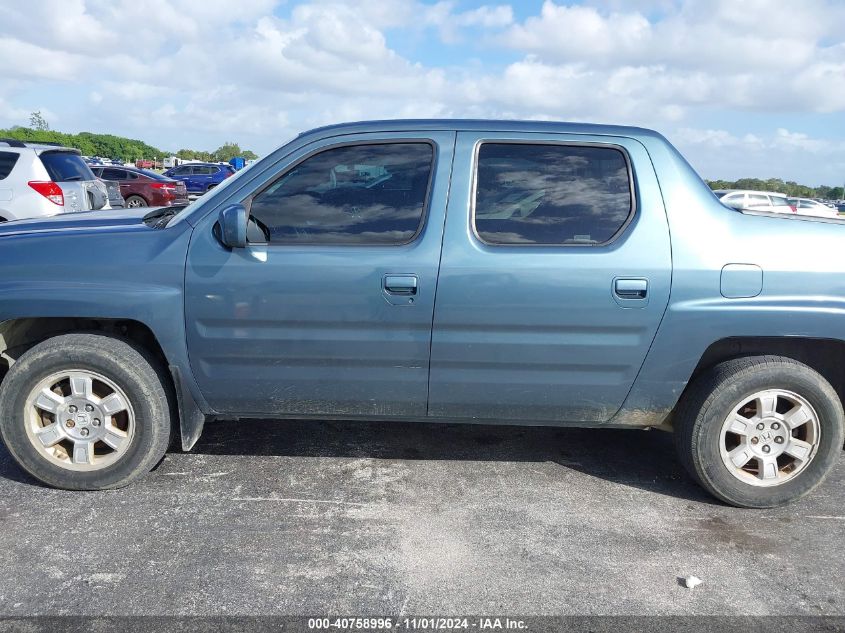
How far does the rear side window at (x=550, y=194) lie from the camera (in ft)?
10.4

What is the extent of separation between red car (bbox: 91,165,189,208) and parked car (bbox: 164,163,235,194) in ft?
18.6

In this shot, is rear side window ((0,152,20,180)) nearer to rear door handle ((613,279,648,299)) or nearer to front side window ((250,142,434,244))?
front side window ((250,142,434,244))

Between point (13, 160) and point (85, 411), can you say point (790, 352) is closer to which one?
point (85, 411)

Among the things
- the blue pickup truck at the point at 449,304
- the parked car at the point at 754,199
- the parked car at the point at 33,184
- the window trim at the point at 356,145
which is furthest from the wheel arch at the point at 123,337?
the parked car at the point at 754,199

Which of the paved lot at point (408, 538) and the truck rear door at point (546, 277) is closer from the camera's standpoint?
the paved lot at point (408, 538)

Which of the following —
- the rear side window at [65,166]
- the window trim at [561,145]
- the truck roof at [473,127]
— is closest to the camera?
the window trim at [561,145]

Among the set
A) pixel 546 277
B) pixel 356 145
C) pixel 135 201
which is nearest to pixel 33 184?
pixel 356 145

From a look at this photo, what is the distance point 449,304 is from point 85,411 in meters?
1.89

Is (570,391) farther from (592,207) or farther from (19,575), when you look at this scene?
(19,575)

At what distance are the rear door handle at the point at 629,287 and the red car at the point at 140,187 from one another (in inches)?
699

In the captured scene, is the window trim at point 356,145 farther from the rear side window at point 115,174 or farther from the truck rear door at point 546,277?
the rear side window at point 115,174

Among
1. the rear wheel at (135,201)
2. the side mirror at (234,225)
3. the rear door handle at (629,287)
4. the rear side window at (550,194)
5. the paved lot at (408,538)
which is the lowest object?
the paved lot at (408,538)

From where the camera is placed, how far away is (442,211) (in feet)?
10.4

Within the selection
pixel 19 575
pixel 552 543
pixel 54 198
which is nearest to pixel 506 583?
pixel 552 543
